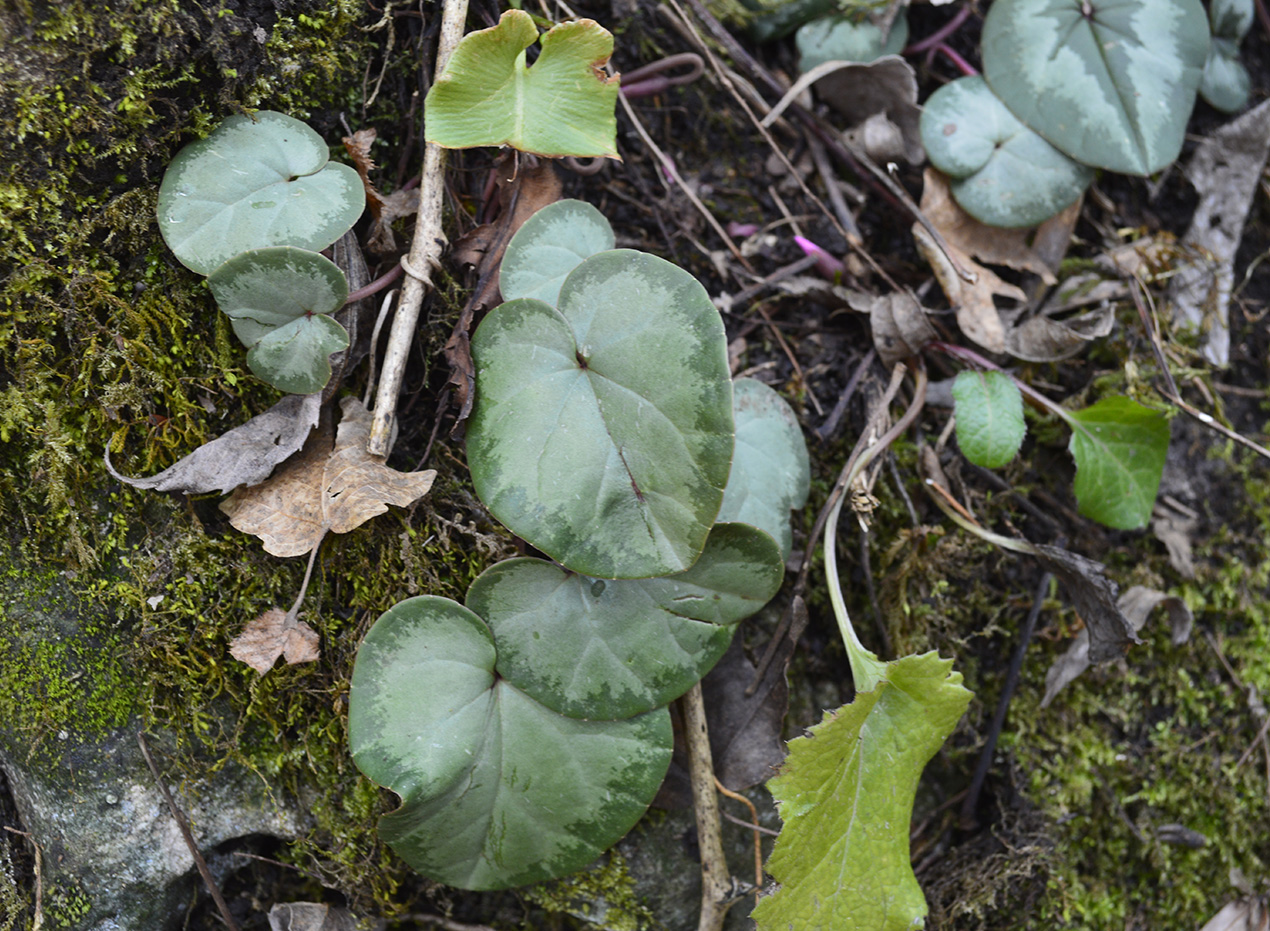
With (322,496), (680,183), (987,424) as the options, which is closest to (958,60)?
(680,183)

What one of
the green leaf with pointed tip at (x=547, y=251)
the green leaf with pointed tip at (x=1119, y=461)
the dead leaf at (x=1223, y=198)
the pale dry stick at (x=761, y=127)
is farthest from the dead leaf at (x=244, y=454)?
the dead leaf at (x=1223, y=198)

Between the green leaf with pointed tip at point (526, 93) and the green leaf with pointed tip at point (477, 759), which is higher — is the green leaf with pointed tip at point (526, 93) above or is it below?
above

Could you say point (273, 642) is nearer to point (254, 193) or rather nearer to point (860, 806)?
point (254, 193)

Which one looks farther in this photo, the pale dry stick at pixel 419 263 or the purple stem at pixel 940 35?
the purple stem at pixel 940 35

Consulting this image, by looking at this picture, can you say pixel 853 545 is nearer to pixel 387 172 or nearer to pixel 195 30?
pixel 387 172

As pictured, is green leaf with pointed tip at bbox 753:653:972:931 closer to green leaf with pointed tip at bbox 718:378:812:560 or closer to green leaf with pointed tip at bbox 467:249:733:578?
green leaf with pointed tip at bbox 718:378:812:560

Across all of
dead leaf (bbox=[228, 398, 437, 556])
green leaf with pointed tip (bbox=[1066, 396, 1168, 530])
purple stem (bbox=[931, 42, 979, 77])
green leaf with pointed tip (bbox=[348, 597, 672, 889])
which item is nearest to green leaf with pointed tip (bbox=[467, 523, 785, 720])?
green leaf with pointed tip (bbox=[348, 597, 672, 889])

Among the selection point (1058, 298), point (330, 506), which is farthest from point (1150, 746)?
point (330, 506)

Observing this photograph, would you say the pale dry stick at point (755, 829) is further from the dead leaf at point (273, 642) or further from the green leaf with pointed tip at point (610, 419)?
the dead leaf at point (273, 642)
